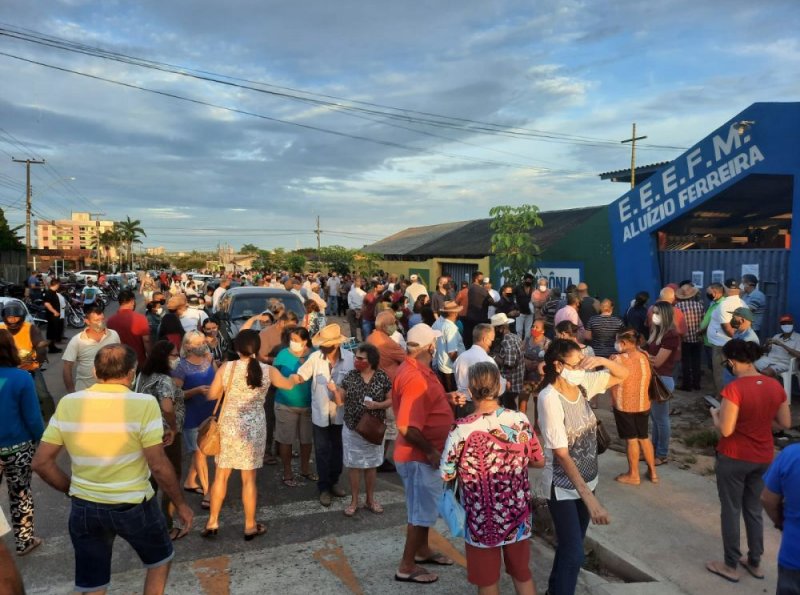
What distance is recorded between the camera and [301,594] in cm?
402

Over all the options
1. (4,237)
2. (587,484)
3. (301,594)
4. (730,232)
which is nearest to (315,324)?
(301,594)

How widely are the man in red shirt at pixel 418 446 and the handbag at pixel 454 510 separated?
63 cm

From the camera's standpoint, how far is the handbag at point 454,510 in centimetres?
327

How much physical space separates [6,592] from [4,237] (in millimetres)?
63017

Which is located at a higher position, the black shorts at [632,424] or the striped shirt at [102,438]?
the striped shirt at [102,438]

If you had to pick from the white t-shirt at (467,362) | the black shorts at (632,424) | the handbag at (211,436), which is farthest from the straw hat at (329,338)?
the black shorts at (632,424)

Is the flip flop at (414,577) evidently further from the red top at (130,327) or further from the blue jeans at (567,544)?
the red top at (130,327)

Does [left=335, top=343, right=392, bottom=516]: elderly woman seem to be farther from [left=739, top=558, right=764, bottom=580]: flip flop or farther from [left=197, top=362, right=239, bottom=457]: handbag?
[left=739, top=558, right=764, bottom=580]: flip flop

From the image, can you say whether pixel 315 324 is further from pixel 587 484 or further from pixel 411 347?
pixel 587 484

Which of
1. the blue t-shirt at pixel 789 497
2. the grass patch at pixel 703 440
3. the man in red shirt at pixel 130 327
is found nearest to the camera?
the blue t-shirt at pixel 789 497

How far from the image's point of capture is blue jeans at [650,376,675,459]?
6395 millimetres

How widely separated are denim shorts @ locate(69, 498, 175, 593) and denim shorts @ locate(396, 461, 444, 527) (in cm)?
172

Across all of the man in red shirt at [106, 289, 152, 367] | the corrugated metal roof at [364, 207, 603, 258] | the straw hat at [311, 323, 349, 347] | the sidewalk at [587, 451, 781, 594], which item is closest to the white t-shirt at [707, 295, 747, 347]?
the sidewalk at [587, 451, 781, 594]

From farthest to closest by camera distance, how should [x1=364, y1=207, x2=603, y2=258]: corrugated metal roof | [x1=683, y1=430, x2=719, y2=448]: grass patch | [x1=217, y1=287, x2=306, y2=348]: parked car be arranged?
[x1=364, y1=207, x2=603, y2=258]: corrugated metal roof, [x1=217, y1=287, x2=306, y2=348]: parked car, [x1=683, y1=430, x2=719, y2=448]: grass patch
